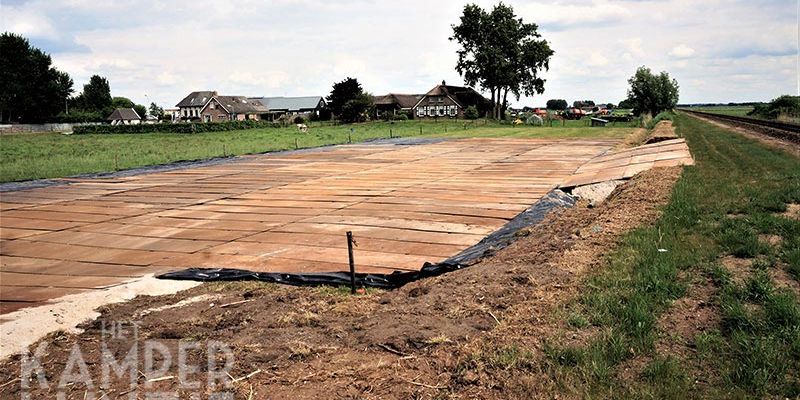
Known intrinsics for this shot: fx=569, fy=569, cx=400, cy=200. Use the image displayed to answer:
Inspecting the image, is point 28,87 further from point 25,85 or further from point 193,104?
point 193,104

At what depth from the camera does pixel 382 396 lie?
3418mm

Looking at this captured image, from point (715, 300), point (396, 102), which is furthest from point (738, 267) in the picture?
point (396, 102)

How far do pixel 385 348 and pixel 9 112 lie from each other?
3951 inches

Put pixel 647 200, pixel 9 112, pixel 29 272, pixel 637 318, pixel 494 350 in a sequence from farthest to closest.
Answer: pixel 9 112 → pixel 647 200 → pixel 29 272 → pixel 637 318 → pixel 494 350

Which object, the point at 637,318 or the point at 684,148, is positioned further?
the point at 684,148

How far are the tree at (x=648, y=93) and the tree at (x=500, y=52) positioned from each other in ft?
48.2

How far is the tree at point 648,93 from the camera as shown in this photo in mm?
74125

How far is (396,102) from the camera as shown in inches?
3378

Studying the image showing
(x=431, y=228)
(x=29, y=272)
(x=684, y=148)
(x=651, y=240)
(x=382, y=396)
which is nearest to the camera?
(x=382, y=396)

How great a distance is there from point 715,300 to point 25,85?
9973 centimetres

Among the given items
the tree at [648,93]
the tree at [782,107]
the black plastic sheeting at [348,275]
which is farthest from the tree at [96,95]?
the black plastic sheeting at [348,275]

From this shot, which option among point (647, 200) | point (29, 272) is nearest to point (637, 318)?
point (647, 200)

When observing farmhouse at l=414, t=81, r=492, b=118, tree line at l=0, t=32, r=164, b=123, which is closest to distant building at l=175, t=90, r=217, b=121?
tree line at l=0, t=32, r=164, b=123

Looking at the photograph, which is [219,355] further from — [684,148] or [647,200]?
[684,148]
